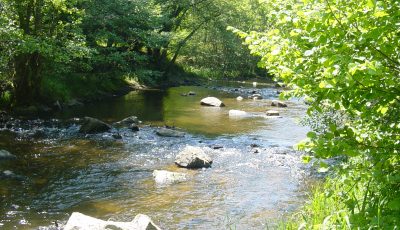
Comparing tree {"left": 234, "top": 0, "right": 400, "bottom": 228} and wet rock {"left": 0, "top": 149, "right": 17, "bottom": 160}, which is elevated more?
tree {"left": 234, "top": 0, "right": 400, "bottom": 228}

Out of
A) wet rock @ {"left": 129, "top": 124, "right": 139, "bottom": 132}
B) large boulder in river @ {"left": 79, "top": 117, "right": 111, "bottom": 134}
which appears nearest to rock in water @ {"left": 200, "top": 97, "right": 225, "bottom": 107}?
wet rock @ {"left": 129, "top": 124, "right": 139, "bottom": 132}

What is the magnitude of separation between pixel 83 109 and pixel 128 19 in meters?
8.92

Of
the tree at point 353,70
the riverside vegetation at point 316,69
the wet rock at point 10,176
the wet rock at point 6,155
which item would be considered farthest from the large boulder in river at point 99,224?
the wet rock at point 6,155

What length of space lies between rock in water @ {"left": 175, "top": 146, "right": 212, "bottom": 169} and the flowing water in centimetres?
25

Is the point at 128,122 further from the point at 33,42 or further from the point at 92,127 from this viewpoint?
the point at 33,42

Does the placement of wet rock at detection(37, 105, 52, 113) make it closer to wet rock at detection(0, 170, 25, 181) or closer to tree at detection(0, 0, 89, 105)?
tree at detection(0, 0, 89, 105)

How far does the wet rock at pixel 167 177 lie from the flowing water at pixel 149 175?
202 millimetres

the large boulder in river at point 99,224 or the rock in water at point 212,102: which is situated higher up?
the rock in water at point 212,102

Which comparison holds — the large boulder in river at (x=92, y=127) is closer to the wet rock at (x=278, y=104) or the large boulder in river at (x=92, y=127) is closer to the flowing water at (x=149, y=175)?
the flowing water at (x=149, y=175)

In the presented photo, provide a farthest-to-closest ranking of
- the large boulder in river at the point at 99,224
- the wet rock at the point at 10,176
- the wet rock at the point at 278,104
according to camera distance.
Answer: the wet rock at the point at 278,104, the wet rock at the point at 10,176, the large boulder in river at the point at 99,224

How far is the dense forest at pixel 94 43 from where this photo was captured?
1792cm

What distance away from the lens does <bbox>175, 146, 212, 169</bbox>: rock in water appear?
1280 centimetres

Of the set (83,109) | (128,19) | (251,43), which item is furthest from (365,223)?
(128,19)

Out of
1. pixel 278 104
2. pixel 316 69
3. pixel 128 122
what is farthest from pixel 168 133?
pixel 316 69
